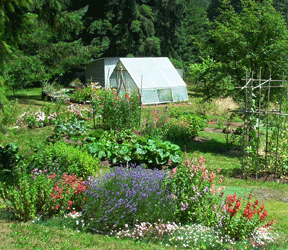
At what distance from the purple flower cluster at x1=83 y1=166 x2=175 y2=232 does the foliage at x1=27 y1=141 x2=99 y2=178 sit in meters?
1.33

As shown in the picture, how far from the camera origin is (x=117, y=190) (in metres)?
4.39

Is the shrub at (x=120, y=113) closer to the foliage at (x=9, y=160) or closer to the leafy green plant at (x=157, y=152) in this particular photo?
the leafy green plant at (x=157, y=152)

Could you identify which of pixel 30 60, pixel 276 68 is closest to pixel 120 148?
pixel 276 68

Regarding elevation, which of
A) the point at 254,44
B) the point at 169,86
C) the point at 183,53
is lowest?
the point at 169,86

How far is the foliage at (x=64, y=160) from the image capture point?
5676 millimetres

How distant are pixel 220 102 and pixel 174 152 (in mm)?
9908

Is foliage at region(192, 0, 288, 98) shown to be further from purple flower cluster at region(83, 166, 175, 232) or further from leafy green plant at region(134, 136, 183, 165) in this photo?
purple flower cluster at region(83, 166, 175, 232)

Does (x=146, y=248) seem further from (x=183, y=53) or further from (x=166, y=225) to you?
(x=183, y=53)

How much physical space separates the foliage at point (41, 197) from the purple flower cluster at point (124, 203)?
26 cm

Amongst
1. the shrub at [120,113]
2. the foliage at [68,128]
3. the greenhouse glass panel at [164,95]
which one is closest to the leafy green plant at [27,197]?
the foliage at [68,128]

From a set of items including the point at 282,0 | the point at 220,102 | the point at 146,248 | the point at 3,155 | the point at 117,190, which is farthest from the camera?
the point at 282,0

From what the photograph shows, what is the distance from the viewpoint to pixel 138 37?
102 feet

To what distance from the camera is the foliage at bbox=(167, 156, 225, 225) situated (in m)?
4.35

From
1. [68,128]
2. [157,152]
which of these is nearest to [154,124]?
[68,128]
